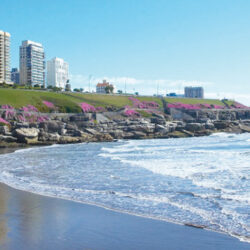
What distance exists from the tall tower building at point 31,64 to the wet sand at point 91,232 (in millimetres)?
155949

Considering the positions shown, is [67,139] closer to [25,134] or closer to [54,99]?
[25,134]

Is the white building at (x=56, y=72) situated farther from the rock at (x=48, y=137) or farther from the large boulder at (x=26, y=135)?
the large boulder at (x=26, y=135)

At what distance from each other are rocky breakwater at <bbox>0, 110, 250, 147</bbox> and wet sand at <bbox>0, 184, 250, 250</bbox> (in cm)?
3337

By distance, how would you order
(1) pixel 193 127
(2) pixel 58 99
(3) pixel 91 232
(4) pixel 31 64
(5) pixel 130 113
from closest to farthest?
(3) pixel 91 232, (1) pixel 193 127, (2) pixel 58 99, (5) pixel 130 113, (4) pixel 31 64

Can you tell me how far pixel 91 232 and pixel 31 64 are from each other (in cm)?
16332

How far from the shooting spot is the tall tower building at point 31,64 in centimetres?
16412

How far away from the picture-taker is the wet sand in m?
8.05

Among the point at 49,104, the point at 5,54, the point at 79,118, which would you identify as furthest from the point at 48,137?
the point at 5,54

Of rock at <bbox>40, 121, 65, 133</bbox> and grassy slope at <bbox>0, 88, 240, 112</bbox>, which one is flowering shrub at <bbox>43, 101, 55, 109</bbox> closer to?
grassy slope at <bbox>0, 88, 240, 112</bbox>

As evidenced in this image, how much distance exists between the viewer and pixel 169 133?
205ft

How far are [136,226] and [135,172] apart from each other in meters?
10.2

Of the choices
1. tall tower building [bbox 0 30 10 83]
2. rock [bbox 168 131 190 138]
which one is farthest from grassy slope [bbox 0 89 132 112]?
tall tower building [bbox 0 30 10 83]

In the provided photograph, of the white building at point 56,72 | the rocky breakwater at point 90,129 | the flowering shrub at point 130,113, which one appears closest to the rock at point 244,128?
the rocky breakwater at point 90,129

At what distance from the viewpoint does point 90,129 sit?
57.0 metres
